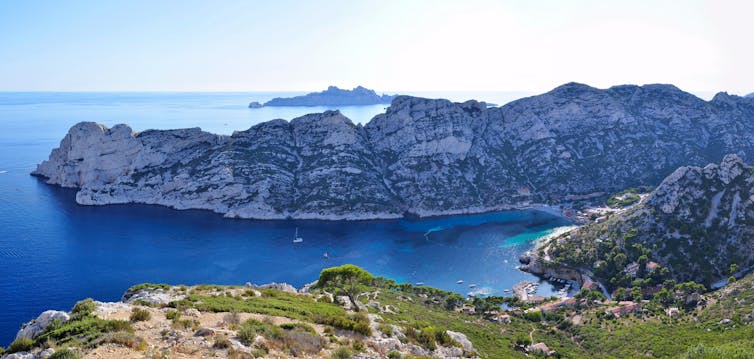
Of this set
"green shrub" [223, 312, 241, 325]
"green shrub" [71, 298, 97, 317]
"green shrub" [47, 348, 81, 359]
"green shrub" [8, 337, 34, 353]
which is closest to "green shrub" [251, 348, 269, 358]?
"green shrub" [223, 312, 241, 325]

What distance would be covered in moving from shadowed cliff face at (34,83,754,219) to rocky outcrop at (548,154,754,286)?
41278 mm

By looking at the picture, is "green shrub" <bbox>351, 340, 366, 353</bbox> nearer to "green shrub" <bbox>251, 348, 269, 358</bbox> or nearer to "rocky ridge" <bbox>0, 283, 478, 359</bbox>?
"rocky ridge" <bbox>0, 283, 478, 359</bbox>

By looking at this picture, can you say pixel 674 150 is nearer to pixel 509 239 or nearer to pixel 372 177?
pixel 509 239

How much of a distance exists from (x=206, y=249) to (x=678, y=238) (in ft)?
290

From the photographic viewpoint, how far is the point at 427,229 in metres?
106

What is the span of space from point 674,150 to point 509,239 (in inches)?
3085

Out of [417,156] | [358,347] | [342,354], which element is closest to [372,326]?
[358,347]

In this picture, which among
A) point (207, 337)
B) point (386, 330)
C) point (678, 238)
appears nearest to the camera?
point (207, 337)

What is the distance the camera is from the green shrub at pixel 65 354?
15.8 meters

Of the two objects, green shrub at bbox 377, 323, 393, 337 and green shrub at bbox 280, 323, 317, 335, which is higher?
green shrub at bbox 280, 323, 317, 335

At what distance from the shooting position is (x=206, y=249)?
89.2 m

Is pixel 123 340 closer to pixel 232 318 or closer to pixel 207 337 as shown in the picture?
Result: pixel 207 337

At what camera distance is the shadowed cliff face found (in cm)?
12006

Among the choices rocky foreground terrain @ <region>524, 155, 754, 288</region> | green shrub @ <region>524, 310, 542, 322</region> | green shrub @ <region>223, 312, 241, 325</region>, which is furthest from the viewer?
rocky foreground terrain @ <region>524, 155, 754, 288</region>
